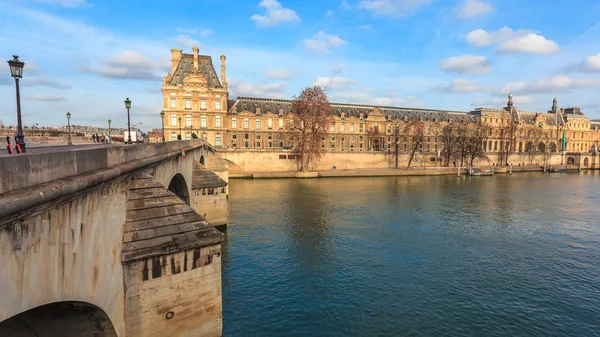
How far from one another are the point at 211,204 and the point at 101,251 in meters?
18.6

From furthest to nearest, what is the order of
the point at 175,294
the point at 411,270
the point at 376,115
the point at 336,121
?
1. the point at 376,115
2. the point at 336,121
3. the point at 411,270
4. the point at 175,294

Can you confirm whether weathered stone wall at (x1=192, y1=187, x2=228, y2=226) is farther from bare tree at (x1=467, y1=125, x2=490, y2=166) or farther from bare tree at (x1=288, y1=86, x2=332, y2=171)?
bare tree at (x1=467, y1=125, x2=490, y2=166)

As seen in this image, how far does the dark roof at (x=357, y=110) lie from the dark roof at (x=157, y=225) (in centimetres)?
7019

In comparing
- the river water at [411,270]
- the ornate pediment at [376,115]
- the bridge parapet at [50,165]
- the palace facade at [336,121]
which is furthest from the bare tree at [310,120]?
the bridge parapet at [50,165]

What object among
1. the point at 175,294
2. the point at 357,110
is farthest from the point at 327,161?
the point at 175,294

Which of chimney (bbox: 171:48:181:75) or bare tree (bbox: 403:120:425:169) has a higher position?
chimney (bbox: 171:48:181:75)

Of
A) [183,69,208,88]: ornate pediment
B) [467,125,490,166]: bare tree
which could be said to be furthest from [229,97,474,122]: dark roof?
[183,69,208,88]: ornate pediment

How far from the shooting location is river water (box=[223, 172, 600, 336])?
544 inches

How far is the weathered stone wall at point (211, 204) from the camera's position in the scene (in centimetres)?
2592

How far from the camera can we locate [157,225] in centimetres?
1044

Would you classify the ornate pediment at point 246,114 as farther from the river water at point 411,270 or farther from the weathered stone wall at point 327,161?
the river water at point 411,270

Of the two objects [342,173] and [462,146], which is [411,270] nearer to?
[342,173]

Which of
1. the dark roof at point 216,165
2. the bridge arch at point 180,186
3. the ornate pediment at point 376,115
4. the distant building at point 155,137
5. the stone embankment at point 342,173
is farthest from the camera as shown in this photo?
the distant building at point 155,137

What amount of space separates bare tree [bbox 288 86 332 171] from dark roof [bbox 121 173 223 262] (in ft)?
176
